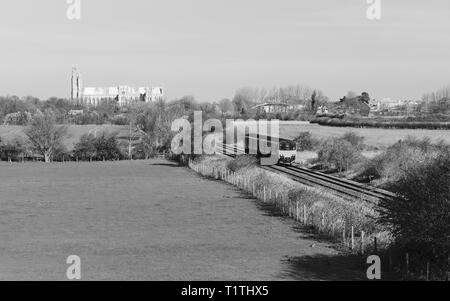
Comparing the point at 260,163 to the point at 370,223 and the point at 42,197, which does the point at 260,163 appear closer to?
the point at 42,197

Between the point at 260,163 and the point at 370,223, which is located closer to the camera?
the point at 370,223

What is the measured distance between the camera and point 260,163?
68.3 metres

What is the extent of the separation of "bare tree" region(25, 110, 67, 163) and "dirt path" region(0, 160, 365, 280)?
117 ft

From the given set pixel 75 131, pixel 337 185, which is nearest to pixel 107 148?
pixel 75 131

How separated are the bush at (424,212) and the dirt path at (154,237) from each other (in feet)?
7.10

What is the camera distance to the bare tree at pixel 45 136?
89.3 m

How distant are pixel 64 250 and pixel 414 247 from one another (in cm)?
1424

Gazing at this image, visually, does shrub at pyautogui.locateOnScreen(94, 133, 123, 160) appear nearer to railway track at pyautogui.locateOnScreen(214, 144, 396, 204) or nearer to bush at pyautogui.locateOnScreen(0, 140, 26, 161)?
bush at pyautogui.locateOnScreen(0, 140, 26, 161)

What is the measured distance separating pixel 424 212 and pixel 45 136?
75074mm

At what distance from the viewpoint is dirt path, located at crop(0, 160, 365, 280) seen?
23.0 meters

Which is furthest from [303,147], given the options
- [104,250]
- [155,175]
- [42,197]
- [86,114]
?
[86,114]

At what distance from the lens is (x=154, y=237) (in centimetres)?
3041
